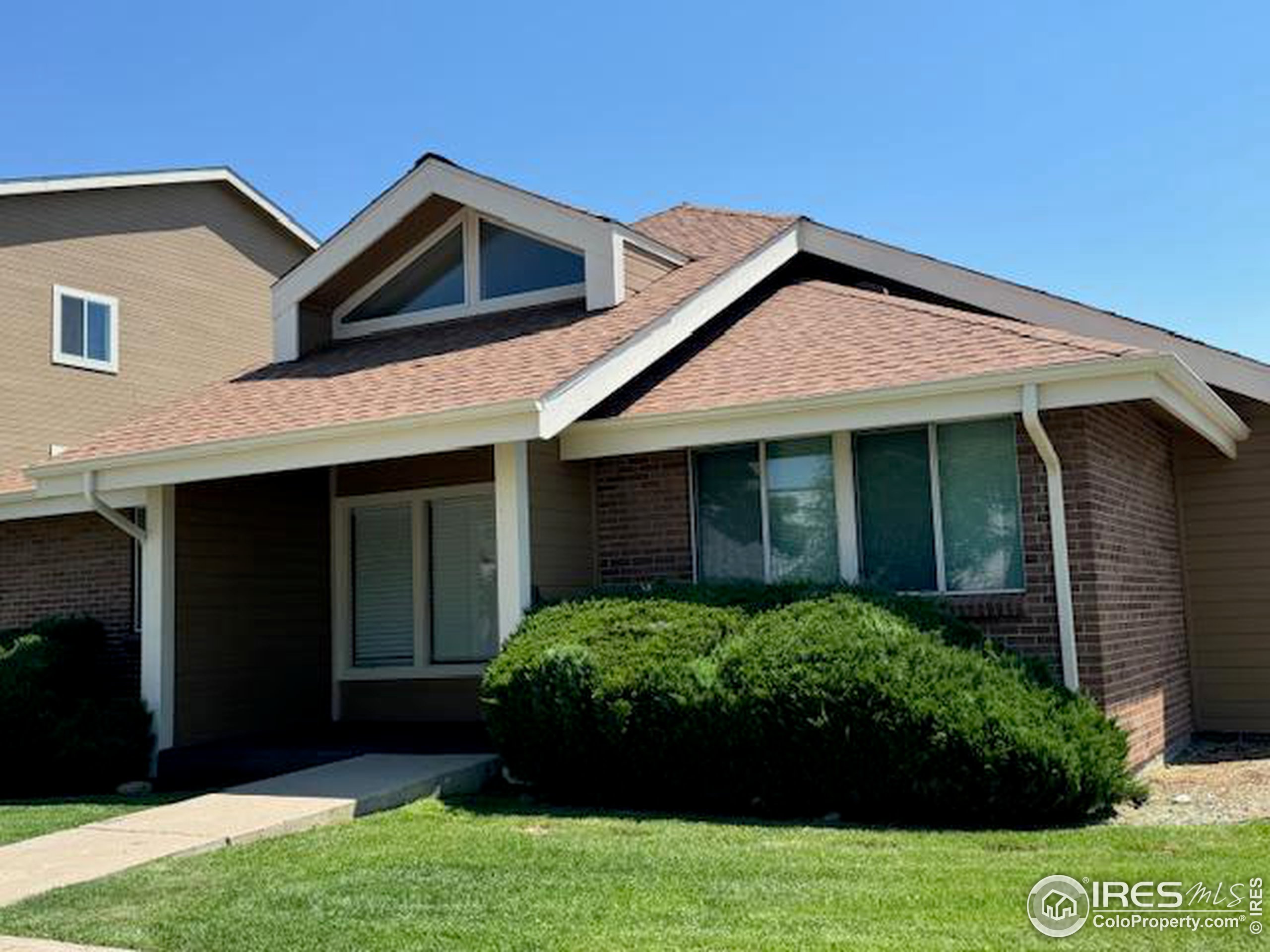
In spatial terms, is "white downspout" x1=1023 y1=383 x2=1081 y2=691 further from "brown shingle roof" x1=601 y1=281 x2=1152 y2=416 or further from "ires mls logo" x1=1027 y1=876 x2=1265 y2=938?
"ires mls logo" x1=1027 y1=876 x2=1265 y2=938

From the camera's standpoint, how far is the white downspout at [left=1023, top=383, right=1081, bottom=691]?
941cm

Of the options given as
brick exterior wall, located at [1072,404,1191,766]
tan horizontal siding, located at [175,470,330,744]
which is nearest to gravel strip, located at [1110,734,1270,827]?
brick exterior wall, located at [1072,404,1191,766]

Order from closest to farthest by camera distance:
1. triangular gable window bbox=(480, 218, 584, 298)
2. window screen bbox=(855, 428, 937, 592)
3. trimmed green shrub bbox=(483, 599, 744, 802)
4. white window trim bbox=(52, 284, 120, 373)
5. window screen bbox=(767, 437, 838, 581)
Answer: trimmed green shrub bbox=(483, 599, 744, 802)
window screen bbox=(855, 428, 937, 592)
window screen bbox=(767, 437, 838, 581)
triangular gable window bbox=(480, 218, 584, 298)
white window trim bbox=(52, 284, 120, 373)

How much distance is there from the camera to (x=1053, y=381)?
919 cm

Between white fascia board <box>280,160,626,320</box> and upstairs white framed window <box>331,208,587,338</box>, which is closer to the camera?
white fascia board <box>280,160,626,320</box>

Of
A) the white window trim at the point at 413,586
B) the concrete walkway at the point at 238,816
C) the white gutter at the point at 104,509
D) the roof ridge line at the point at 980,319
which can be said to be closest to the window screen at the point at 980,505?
the roof ridge line at the point at 980,319

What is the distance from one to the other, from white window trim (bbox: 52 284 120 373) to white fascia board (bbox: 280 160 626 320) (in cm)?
498

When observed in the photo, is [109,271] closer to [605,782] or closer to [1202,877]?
[605,782]

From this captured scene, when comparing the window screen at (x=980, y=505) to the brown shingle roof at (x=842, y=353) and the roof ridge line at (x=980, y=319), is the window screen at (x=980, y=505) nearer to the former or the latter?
the brown shingle roof at (x=842, y=353)

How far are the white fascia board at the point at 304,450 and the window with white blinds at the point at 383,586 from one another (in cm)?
244

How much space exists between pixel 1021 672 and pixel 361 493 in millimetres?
8190

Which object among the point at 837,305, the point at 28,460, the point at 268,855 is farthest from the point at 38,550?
the point at 837,305

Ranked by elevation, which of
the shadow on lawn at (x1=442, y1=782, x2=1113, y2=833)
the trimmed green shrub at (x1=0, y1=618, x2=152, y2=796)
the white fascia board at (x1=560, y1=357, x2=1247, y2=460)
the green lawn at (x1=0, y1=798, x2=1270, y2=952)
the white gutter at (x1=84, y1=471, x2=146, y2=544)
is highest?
the white fascia board at (x1=560, y1=357, x2=1247, y2=460)

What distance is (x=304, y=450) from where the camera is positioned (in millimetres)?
11250
